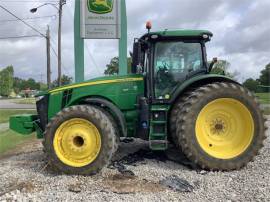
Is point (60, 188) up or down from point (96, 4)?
down

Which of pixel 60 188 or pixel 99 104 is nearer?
pixel 60 188

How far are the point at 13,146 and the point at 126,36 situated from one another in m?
7.00

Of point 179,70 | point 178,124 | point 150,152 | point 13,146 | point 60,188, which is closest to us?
point 60,188

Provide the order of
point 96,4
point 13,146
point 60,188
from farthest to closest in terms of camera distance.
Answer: point 96,4 → point 13,146 → point 60,188

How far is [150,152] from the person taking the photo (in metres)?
9.02

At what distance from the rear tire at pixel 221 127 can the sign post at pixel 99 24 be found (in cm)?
915

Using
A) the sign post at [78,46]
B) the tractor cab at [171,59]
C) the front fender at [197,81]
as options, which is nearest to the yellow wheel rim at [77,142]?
the tractor cab at [171,59]

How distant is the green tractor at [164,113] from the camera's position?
25.0ft

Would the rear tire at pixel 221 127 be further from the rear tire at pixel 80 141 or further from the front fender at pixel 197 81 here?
the rear tire at pixel 80 141

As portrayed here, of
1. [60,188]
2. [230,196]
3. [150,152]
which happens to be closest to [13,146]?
[150,152]

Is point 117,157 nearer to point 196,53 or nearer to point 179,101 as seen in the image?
point 179,101

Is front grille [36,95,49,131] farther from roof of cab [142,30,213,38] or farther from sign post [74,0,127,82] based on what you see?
sign post [74,0,127,82]

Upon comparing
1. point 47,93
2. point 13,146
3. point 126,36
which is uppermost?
point 126,36

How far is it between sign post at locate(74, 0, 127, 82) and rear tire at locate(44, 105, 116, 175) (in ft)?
29.4
